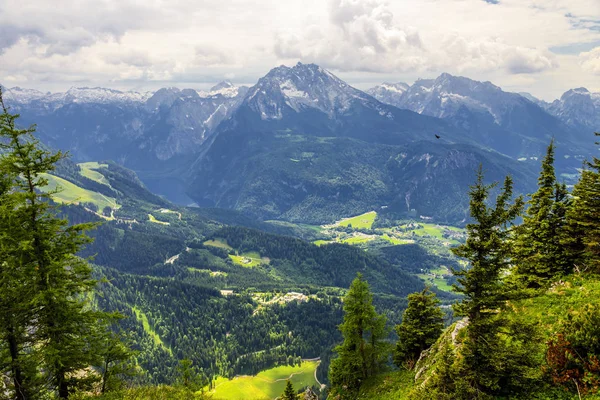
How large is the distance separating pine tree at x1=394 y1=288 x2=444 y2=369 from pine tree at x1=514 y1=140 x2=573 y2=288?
12.7 meters

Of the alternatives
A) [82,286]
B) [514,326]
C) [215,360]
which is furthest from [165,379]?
[514,326]

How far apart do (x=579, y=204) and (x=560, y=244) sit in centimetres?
475

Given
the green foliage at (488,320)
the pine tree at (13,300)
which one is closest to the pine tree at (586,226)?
the green foliage at (488,320)

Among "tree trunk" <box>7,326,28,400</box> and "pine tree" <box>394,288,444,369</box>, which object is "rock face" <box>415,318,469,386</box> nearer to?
"pine tree" <box>394,288,444,369</box>

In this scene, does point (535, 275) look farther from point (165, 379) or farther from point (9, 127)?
point (165, 379)

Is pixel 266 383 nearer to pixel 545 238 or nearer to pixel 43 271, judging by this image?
pixel 545 238

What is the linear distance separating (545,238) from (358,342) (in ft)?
83.7

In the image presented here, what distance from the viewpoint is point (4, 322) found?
78.9ft

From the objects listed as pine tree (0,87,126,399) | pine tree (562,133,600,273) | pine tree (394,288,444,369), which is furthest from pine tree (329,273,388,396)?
pine tree (0,87,126,399)

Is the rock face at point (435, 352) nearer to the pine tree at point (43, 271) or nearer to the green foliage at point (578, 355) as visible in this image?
the green foliage at point (578, 355)

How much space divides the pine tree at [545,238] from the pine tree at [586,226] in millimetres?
837

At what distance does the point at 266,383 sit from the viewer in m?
173

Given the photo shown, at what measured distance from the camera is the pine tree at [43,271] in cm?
2445

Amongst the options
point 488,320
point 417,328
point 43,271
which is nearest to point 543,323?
point 488,320
